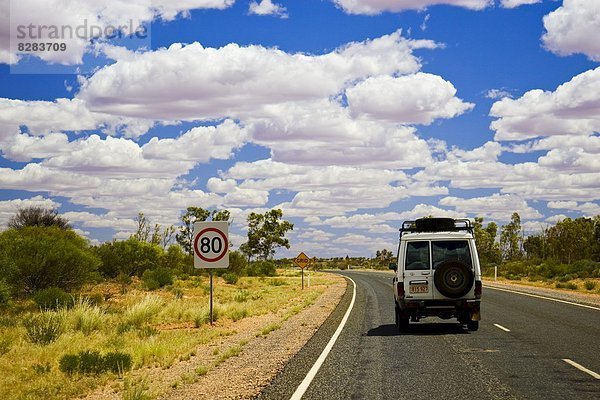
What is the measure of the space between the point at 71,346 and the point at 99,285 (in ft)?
82.3

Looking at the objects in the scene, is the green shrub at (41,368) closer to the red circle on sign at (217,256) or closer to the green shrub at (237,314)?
the red circle on sign at (217,256)

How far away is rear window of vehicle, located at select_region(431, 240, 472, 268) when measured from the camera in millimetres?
16812

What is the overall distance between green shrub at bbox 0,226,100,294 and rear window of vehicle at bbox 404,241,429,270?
17.0 metres

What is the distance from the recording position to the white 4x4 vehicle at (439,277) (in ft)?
53.9

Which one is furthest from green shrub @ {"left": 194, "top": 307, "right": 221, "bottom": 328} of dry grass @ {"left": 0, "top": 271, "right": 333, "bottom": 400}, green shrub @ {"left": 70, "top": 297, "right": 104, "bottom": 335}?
green shrub @ {"left": 70, "top": 297, "right": 104, "bottom": 335}

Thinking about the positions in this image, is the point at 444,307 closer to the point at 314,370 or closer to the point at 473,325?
the point at 473,325

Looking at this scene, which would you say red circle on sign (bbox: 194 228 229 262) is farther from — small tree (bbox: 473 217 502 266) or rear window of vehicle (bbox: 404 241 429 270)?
small tree (bbox: 473 217 502 266)

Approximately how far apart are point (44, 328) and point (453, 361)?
9.79m

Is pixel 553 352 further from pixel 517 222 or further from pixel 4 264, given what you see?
pixel 517 222

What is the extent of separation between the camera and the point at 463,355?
12875 mm

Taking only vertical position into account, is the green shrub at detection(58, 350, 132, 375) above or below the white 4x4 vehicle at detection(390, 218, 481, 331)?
below

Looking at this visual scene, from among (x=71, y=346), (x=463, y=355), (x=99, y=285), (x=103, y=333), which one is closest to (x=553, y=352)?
(x=463, y=355)

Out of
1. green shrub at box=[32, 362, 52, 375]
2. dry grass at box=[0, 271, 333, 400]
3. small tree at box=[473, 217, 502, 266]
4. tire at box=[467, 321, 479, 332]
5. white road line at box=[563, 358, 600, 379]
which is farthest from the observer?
small tree at box=[473, 217, 502, 266]

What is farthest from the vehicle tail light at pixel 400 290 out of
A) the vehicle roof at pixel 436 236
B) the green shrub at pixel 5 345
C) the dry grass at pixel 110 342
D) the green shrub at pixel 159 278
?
the green shrub at pixel 159 278
